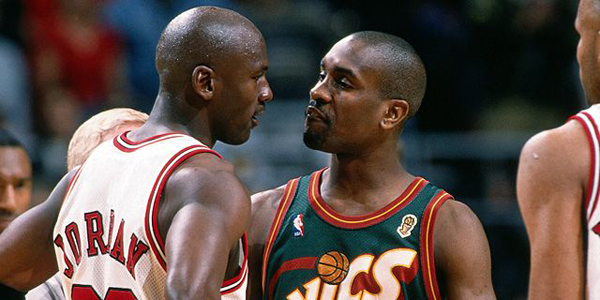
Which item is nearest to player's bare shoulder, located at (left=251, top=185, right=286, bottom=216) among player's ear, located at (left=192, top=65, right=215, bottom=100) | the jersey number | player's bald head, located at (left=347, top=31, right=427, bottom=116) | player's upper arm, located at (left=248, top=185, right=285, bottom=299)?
player's upper arm, located at (left=248, top=185, right=285, bottom=299)

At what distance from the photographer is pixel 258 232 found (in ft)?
12.3

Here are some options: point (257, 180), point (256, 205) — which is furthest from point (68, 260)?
point (257, 180)

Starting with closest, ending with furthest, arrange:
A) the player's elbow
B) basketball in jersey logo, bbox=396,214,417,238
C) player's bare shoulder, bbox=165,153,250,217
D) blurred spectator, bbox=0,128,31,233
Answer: the player's elbow, player's bare shoulder, bbox=165,153,250,217, basketball in jersey logo, bbox=396,214,417,238, blurred spectator, bbox=0,128,31,233

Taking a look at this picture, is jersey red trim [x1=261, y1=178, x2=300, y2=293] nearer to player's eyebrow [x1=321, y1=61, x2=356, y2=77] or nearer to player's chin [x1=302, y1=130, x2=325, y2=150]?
player's chin [x1=302, y1=130, x2=325, y2=150]

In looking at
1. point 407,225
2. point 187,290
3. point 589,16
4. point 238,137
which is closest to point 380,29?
point 407,225

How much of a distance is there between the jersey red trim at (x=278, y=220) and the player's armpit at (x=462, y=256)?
1.93ft

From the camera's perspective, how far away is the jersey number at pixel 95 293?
312cm

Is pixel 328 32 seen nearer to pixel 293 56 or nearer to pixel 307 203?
pixel 293 56

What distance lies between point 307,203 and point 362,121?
0.38 meters

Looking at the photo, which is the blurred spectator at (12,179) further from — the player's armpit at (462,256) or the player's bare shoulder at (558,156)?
the player's bare shoulder at (558,156)

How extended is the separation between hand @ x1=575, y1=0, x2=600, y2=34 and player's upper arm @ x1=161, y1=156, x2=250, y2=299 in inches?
51.4

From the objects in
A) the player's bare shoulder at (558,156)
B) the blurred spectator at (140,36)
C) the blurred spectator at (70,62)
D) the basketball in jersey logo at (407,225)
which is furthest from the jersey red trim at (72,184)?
the blurred spectator at (140,36)

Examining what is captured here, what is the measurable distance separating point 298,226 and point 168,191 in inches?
31.4

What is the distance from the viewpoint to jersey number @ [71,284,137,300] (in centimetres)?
312
